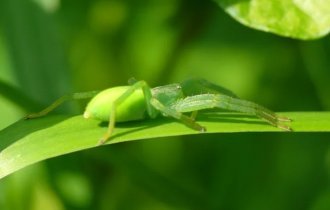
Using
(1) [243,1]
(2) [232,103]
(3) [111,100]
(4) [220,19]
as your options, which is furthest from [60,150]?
(4) [220,19]

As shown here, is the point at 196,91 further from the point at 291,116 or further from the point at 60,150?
the point at 60,150

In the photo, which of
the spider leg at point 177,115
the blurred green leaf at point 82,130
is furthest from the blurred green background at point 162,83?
the spider leg at point 177,115

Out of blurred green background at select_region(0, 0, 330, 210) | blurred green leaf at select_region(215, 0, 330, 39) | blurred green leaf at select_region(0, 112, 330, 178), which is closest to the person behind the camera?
blurred green leaf at select_region(0, 112, 330, 178)

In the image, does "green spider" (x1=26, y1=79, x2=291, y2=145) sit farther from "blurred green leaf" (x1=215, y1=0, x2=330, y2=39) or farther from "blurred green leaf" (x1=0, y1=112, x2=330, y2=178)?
"blurred green leaf" (x1=215, y1=0, x2=330, y2=39)

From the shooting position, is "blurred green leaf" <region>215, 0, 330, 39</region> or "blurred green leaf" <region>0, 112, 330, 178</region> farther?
"blurred green leaf" <region>215, 0, 330, 39</region>

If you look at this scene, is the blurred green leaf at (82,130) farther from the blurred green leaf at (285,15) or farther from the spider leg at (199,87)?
the blurred green leaf at (285,15)

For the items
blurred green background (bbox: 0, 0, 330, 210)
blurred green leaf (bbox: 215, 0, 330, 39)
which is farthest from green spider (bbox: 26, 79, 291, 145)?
blurred green background (bbox: 0, 0, 330, 210)
